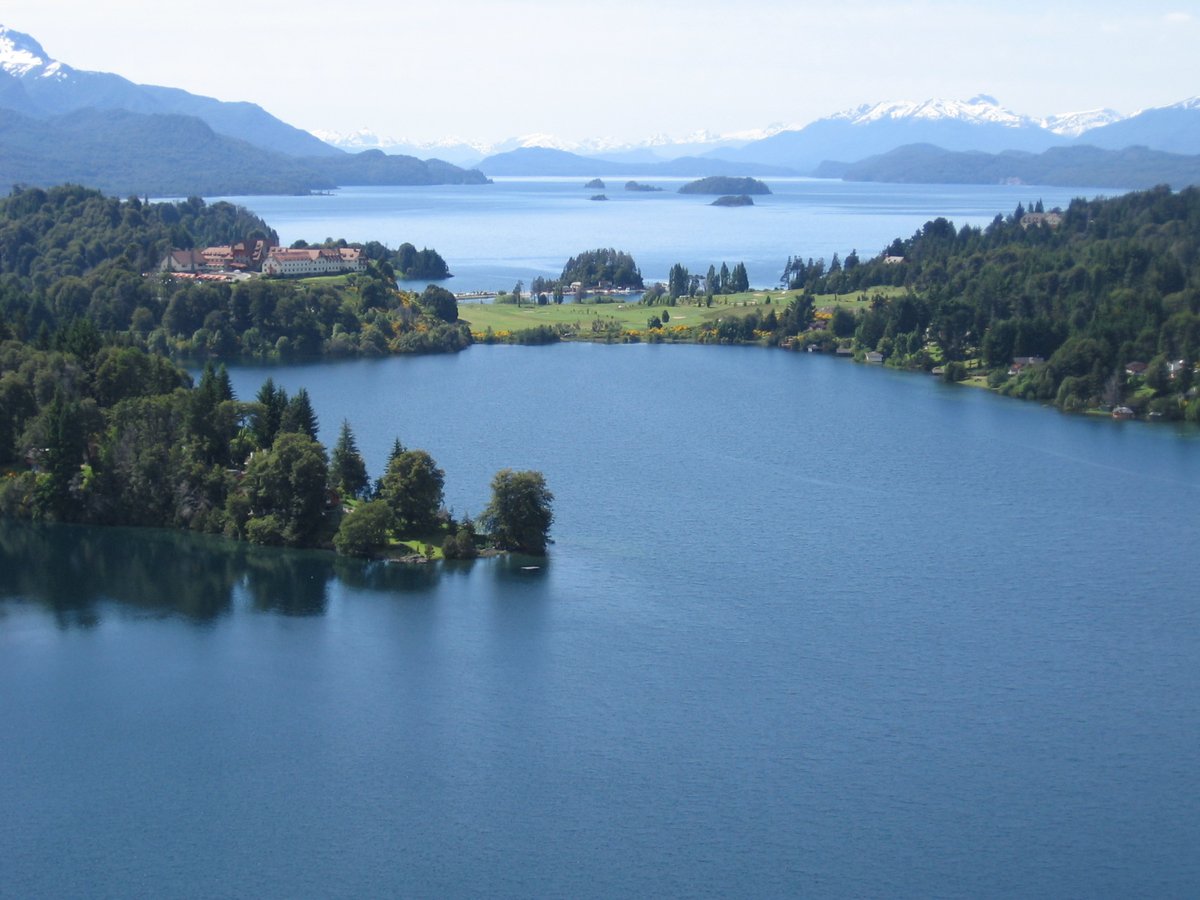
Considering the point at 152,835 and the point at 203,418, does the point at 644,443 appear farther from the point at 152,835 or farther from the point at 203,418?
the point at 152,835

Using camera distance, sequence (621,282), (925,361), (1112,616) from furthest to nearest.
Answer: (621,282) → (925,361) → (1112,616)

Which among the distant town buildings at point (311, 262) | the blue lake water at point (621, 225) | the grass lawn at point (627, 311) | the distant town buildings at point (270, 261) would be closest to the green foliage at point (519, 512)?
the grass lawn at point (627, 311)

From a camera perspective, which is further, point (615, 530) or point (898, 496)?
point (898, 496)

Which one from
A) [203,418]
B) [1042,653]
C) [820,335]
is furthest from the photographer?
[820,335]

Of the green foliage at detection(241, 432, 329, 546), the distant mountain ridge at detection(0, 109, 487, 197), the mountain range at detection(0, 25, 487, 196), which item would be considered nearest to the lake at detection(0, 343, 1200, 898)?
the green foliage at detection(241, 432, 329, 546)

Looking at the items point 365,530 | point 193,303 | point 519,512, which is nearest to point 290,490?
point 365,530

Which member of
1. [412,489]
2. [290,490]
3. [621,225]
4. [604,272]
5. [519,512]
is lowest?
[519,512]

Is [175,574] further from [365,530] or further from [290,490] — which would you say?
[365,530]

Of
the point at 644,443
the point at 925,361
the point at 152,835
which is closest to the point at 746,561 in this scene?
the point at 644,443
